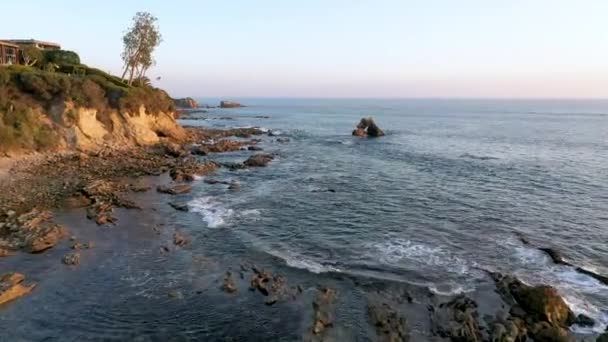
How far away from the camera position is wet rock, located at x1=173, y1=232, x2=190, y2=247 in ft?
88.3

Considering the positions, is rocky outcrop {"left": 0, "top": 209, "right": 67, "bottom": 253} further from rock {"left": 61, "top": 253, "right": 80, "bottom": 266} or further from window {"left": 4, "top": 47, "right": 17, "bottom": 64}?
window {"left": 4, "top": 47, "right": 17, "bottom": 64}

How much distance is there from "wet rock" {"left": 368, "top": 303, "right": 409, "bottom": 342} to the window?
73.8 metres

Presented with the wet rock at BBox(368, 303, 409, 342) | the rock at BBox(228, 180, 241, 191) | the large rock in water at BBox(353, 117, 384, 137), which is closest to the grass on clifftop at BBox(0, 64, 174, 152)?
the rock at BBox(228, 180, 241, 191)

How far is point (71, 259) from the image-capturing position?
23312 mm

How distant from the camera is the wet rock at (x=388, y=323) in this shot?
17.2 metres

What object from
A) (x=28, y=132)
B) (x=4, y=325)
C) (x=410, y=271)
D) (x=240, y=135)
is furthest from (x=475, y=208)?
(x=240, y=135)

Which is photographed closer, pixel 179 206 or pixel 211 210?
pixel 211 210

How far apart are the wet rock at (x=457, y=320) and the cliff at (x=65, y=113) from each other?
141 ft

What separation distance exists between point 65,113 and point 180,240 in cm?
3181

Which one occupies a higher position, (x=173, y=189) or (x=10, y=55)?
(x=10, y=55)

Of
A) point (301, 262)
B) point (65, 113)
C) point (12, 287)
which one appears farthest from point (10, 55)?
point (301, 262)

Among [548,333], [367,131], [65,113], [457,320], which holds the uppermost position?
[65,113]

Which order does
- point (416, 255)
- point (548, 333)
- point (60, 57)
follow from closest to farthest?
point (548, 333) < point (416, 255) < point (60, 57)

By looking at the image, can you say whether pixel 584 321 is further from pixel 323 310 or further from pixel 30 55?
pixel 30 55
